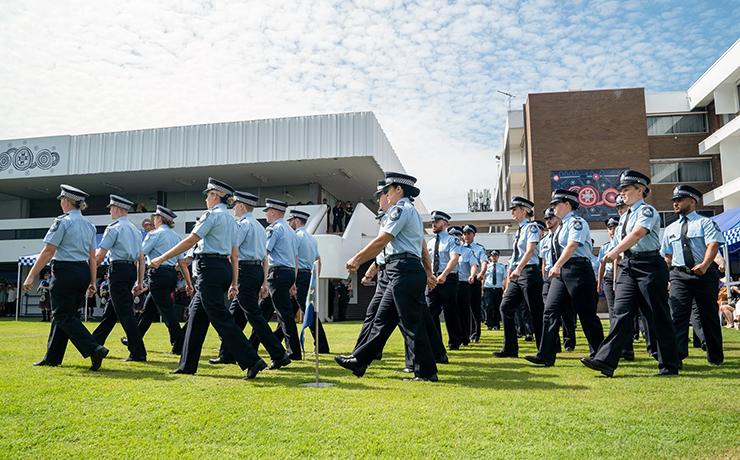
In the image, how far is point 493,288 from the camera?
15633 mm

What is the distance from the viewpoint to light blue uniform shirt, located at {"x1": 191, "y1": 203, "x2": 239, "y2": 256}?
5.95 m

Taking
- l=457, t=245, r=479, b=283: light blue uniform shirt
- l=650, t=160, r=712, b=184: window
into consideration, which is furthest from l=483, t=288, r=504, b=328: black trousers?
l=650, t=160, r=712, b=184: window

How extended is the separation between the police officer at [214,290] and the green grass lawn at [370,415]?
0.24 meters

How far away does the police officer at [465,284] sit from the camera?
1044 centimetres

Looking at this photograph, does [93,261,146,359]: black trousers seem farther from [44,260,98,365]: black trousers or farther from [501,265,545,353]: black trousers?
[501,265,545,353]: black trousers

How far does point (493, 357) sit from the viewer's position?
26.7 feet

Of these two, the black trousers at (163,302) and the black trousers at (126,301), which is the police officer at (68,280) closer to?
the black trousers at (126,301)

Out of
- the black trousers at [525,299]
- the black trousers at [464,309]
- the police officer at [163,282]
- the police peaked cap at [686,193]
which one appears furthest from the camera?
the black trousers at [464,309]

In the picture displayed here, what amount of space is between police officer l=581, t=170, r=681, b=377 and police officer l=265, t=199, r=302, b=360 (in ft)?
12.3

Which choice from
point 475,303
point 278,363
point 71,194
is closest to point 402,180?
point 278,363

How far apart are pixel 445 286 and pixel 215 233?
4217 millimetres

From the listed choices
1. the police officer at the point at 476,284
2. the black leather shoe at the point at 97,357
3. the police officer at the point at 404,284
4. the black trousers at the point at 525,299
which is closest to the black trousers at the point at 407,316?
the police officer at the point at 404,284

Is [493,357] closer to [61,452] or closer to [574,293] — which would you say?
[574,293]

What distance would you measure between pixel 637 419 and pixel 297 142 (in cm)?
2327
